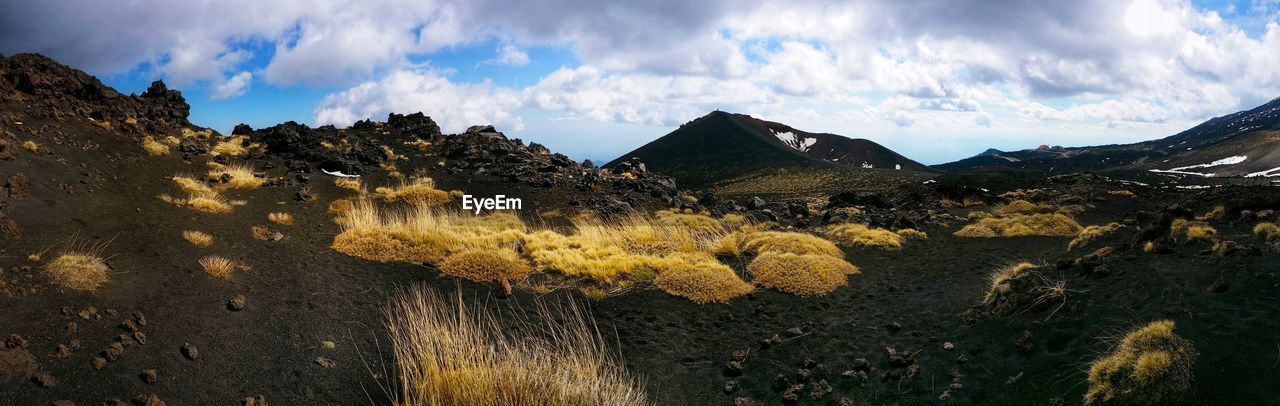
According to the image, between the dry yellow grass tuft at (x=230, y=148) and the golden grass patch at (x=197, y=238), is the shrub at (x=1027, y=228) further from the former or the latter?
the dry yellow grass tuft at (x=230, y=148)

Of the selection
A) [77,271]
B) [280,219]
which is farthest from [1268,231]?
[280,219]

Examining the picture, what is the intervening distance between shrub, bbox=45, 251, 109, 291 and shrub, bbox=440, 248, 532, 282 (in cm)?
495

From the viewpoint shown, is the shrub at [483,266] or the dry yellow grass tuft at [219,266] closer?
the dry yellow grass tuft at [219,266]

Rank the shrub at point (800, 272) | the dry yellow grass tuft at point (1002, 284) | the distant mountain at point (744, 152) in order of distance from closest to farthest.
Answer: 1. the dry yellow grass tuft at point (1002, 284)
2. the shrub at point (800, 272)
3. the distant mountain at point (744, 152)

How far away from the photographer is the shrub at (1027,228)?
1788 cm

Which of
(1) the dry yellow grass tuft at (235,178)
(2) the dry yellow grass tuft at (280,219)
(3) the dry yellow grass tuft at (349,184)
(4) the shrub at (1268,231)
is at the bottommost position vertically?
(4) the shrub at (1268,231)

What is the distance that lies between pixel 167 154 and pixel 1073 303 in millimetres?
27450

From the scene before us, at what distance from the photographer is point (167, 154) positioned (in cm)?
2145

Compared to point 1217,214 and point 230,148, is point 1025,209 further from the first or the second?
point 230,148

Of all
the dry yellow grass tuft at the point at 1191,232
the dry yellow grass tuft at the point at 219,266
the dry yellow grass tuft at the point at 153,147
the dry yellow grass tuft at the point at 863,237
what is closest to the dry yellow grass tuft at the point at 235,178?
the dry yellow grass tuft at the point at 153,147

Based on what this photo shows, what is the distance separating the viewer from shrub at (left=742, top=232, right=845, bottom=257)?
15.1 meters

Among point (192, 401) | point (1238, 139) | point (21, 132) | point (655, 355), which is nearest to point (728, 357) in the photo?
point (655, 355)

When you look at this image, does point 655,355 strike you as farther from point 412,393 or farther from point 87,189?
point 87,189

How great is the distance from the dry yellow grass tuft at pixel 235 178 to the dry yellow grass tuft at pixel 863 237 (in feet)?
64.8
